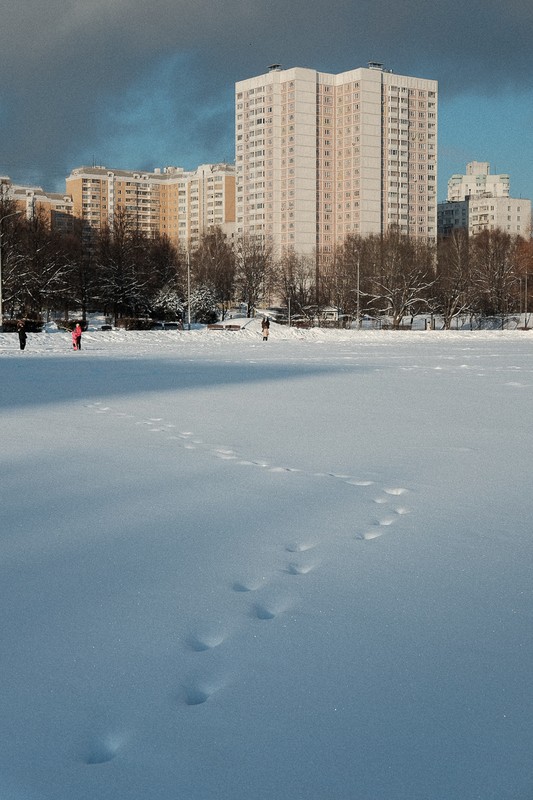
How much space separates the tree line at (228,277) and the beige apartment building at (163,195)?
67250 mm

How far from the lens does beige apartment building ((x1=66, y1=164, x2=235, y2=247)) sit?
518ft

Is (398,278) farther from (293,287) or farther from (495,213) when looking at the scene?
(495,213)

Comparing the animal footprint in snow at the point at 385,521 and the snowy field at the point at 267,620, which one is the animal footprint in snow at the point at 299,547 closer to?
the snowy field at the point at 267,620

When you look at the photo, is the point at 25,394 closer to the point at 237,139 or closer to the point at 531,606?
the point at 531,606

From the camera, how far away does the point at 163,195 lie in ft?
558

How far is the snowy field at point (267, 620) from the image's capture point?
8.50ft

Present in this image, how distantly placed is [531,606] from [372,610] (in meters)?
0.73

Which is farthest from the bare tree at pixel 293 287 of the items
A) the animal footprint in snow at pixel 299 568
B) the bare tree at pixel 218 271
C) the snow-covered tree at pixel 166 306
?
the animal footprint in snow at pixel 299 568

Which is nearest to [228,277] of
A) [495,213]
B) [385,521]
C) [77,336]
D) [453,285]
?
[453,285]

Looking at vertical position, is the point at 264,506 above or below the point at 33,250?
below

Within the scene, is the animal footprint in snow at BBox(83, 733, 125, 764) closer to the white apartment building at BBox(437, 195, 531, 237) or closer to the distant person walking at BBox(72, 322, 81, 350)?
the distant person walking at BBox(72, 322, 81, 350)

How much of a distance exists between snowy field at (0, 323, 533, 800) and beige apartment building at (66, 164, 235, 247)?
152 metres

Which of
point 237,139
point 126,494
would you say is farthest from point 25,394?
point 237,139

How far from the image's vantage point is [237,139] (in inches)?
5517
